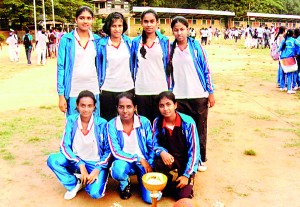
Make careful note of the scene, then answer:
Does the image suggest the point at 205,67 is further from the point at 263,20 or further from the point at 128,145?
the point at 263,20

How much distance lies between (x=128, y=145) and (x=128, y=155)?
0.55ft

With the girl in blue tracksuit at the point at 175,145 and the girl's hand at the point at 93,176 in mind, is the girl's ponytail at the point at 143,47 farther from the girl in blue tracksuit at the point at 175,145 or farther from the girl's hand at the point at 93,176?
the girl's hand at the point at 93,176

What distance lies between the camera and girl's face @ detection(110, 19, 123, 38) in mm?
3734

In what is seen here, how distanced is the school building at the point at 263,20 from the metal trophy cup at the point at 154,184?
2091 inches

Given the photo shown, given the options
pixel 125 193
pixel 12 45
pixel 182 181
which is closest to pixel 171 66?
pixel 182 181

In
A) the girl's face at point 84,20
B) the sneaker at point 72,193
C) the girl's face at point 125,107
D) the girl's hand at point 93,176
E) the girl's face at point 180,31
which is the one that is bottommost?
the sneaker at point 72,193

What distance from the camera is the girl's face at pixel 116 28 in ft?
12.3

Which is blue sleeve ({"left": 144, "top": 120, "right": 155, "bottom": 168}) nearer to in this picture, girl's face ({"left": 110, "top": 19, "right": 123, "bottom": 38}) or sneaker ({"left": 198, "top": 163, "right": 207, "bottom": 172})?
sneaker ({"left": 198, "top": 163, "right": 207, "bottom": 172})

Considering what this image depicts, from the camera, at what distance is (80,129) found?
3.65 meters

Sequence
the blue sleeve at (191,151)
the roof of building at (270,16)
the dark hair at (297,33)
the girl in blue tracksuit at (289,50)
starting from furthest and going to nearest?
the roof of building at (270,16)
the dark hair at (297,33)
the girl in blue tracksuit at (289,50)
the blue sleeve at (191,151)

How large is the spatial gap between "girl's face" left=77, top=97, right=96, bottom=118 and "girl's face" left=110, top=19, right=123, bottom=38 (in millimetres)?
760

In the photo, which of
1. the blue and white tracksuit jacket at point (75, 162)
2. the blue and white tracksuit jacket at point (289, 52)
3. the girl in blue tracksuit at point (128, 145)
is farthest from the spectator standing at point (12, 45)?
the girl in blue tracksuit at point (128, 145)

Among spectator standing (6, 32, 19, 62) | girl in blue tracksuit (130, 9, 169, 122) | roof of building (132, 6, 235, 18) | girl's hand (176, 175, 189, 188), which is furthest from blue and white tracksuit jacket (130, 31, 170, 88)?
roof of building (132, 6, 235, 18)

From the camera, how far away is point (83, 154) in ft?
12.1
